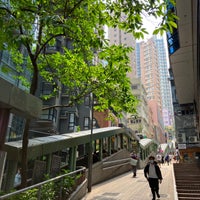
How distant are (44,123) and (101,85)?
1461 cm

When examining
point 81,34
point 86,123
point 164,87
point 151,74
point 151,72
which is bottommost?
point 86,123

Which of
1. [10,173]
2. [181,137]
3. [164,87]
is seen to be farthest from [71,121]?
[164,87]

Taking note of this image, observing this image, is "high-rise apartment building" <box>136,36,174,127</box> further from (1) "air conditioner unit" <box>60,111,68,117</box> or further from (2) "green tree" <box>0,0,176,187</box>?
(2) "green tree" <box>0,0,176,187</box>

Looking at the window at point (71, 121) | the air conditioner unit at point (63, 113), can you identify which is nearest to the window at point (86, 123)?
the window at point (71, 121)

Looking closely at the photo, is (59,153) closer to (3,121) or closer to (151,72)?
(3,121)

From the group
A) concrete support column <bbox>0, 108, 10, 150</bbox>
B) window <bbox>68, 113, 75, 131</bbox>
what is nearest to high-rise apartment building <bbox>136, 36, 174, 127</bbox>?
window <bbox>68, 113, 75, 131</bbox>

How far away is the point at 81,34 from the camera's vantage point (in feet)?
22.7

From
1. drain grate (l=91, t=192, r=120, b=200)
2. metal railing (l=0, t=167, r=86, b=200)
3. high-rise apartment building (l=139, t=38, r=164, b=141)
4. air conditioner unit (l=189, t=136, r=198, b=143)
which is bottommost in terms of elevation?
drain grate (l=91, t=192, r=120, b=200)

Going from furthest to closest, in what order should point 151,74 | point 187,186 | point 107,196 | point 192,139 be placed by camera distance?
point 151,74 < point 192,139 < point 187,186 < point 107,196

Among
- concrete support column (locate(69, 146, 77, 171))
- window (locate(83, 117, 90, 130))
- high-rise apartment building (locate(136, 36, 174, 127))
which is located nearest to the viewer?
concrete support column (locate(69, 146, 77, 171))

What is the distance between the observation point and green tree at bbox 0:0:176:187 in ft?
14.9

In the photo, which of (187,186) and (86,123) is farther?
(86,123)

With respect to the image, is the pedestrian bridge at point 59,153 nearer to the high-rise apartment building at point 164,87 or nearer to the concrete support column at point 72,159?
the concrete support column at point 72,159

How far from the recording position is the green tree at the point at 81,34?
4545 millimetres
